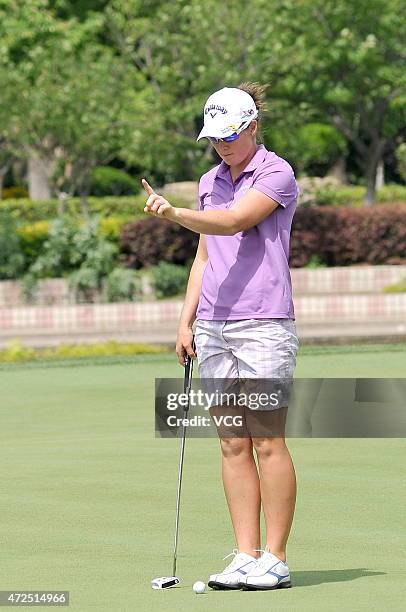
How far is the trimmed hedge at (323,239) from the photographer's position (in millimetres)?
28984

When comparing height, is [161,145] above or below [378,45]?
below

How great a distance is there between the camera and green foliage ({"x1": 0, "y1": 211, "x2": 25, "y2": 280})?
27734 millimetres

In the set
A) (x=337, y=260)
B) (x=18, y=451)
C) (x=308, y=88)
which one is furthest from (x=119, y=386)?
(x=308, y=88)

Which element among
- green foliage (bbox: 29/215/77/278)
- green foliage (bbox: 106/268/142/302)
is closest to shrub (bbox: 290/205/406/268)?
green foliage (bbox: 106/268/142/302)

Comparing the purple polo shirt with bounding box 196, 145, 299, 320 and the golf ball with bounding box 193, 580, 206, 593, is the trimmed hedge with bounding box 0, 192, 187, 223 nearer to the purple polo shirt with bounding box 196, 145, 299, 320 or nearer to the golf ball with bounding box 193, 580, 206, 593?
the purple polo shirt with bounding box 196, 145, 299, 320

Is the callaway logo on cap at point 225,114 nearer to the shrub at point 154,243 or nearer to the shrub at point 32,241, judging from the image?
the shrub at point 154,243

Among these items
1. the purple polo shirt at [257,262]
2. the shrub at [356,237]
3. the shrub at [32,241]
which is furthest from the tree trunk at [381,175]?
the purple polo shirt at [257,262]

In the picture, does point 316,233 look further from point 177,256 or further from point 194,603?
point 194,603

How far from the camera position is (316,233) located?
29.4 meters

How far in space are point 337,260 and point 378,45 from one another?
4829 mm

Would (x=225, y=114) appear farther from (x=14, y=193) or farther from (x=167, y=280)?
(x=14, y=193)

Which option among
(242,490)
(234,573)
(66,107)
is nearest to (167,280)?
(66,107)

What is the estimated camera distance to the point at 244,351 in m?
5.64

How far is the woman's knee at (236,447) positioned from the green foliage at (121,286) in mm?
20856
